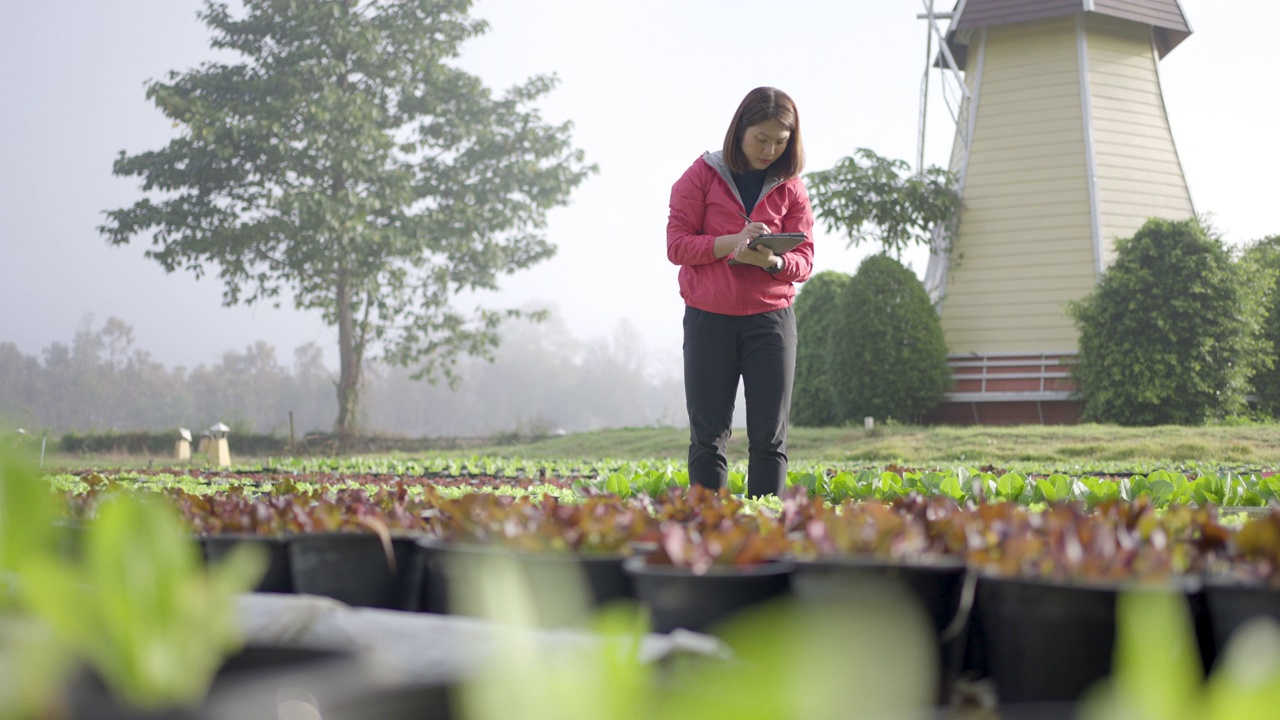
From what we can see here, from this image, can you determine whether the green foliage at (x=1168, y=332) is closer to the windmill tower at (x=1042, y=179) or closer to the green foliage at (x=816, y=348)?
the windmill tower at (x=1042, y=179)

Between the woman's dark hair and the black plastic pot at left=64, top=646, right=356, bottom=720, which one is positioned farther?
the woman's dark hair

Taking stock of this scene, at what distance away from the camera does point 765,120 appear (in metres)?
4.07

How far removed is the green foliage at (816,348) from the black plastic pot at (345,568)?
17.3 metres

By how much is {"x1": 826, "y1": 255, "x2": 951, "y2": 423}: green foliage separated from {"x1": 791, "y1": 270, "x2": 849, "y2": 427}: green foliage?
0.67 metres

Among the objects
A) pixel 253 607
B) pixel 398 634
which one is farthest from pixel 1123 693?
pixel 253 607

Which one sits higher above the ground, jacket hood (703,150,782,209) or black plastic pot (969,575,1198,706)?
jacket hood (703,150,782,209)

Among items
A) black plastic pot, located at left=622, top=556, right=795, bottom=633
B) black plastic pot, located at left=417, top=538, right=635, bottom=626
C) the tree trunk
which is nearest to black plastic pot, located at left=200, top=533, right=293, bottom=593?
black plastic pot, located at left=417, top=538, right=635, bottom=626

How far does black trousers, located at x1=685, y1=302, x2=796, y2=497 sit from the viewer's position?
4.15m

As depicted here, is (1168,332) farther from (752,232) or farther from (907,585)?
(907,585)

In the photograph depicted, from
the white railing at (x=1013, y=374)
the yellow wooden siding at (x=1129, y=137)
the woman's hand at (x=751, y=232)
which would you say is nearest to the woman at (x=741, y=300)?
the woman's hand at (x=751, y=232)

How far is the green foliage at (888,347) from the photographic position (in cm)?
1769

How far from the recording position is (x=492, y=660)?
0.56m

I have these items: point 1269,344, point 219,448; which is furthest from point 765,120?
point 1269,344

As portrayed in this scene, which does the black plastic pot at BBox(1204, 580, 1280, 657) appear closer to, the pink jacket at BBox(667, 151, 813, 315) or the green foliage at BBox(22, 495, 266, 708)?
the green foliage at BBox(22, 495, 266, 708)
